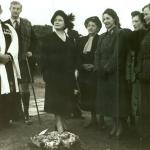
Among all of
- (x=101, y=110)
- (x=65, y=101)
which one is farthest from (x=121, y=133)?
(x=65, y=101)

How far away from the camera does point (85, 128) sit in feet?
23.8

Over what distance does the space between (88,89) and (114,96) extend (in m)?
0.93

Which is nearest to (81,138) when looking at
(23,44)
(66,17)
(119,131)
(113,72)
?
(119,131)

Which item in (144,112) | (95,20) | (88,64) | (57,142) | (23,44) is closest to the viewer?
(57,142)

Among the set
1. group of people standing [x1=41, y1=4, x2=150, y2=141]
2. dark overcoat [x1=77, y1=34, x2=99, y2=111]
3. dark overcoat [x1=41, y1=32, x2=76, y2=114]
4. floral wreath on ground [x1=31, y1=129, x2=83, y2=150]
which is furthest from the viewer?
dark overcoat [x1=77, y1=34, x2=99, y2=111]

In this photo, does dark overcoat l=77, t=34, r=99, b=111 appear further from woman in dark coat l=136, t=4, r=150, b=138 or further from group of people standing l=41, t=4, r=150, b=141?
woman in dark coat l=136, t=4, r=150, b=138

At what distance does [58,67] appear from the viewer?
637 centimetres

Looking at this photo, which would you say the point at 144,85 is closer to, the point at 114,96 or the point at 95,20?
the point at 114,96

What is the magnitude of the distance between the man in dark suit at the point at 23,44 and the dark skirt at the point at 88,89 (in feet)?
3.32

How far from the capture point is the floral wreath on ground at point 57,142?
216 inches

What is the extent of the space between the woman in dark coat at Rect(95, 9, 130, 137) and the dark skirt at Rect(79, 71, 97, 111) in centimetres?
45

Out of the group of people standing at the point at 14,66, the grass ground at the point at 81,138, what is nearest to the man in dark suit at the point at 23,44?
the group of people standing at the point at 14,66

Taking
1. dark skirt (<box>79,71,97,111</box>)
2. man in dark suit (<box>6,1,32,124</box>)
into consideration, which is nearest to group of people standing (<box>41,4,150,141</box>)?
dark skirt (<box>79,71,97,111</box>)

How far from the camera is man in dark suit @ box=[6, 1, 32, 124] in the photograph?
7621 mm
